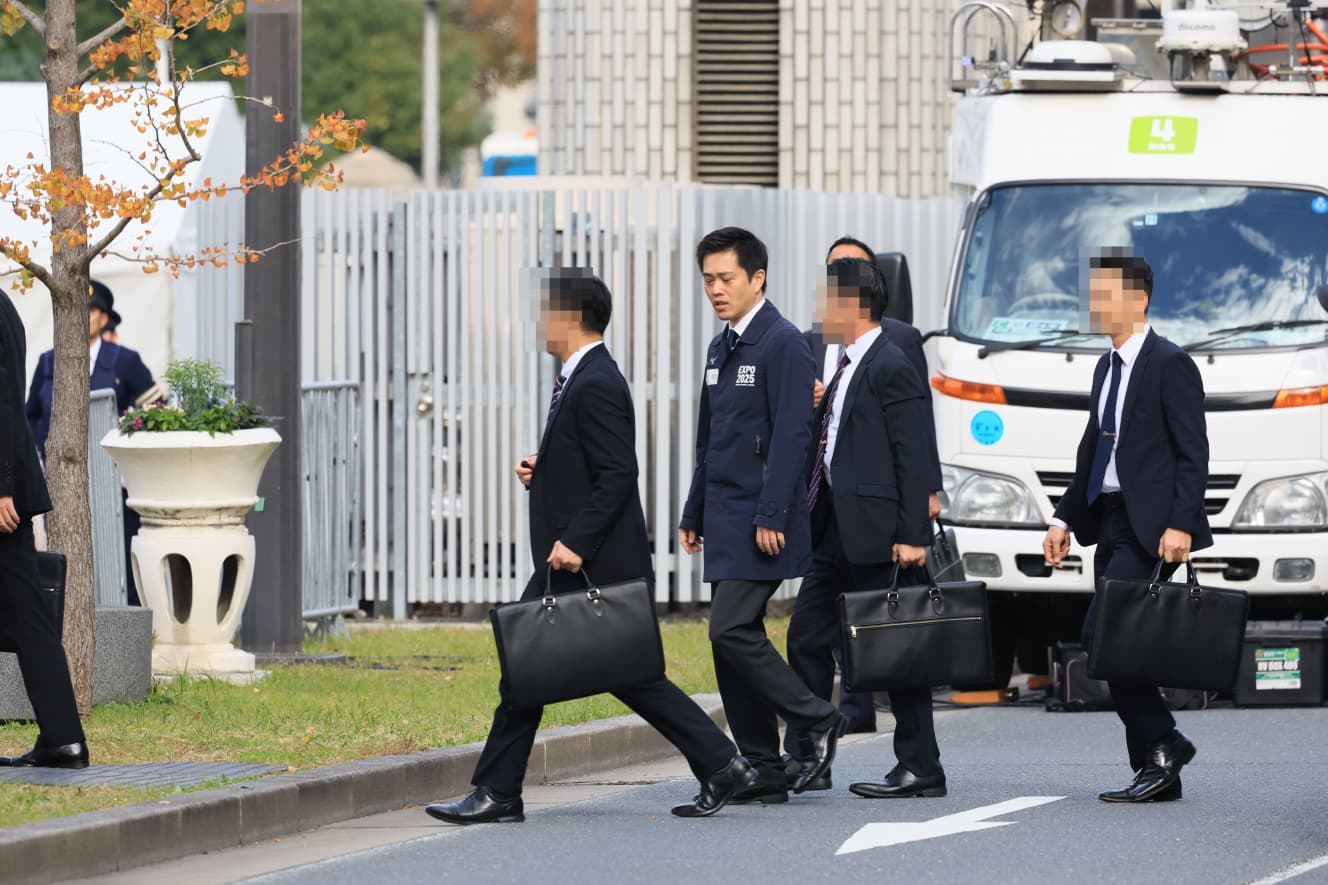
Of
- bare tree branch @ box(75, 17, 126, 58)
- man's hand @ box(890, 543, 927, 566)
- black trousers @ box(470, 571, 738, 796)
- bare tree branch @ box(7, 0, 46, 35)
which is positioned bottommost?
black trousers @ box(470, 571, 738, 796)

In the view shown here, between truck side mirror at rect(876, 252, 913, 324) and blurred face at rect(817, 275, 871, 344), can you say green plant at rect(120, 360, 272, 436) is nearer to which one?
truck side mirror at rect(876, 252, 913, 324)

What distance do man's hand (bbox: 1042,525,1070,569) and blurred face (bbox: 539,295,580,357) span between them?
1853 millimetres

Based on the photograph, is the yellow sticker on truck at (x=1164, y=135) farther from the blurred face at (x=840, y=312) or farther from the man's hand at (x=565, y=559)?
the man's hand at (x=565, y=559)

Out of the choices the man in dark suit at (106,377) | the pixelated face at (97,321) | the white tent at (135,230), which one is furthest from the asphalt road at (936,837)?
the white tent at (135,230)

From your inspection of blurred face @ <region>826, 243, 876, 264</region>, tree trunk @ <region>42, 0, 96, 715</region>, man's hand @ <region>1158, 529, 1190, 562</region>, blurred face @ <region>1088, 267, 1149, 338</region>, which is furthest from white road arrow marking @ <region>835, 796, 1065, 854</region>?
tree trunk @ <region>42, 0, 96, 715</region>

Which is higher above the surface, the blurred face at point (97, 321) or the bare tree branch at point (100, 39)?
the bare tree branch at point (100, 39)

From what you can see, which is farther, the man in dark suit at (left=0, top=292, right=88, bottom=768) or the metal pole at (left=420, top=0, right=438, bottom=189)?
the metal pole at (left=420, top=0, right=438, bottom=189)

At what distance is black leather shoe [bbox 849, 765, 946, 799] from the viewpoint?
340 inches

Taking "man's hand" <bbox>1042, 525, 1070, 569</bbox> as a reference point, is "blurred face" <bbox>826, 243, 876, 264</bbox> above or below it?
above

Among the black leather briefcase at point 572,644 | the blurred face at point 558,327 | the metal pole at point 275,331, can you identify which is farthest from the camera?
the metal pole at point 275,331

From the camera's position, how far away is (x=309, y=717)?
986cm

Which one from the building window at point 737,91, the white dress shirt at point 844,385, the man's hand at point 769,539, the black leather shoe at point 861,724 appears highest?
the building window at point 737,91

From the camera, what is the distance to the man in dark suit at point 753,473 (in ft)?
26.6

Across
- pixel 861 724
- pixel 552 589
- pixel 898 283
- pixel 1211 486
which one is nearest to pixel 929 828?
pixel 552 589
